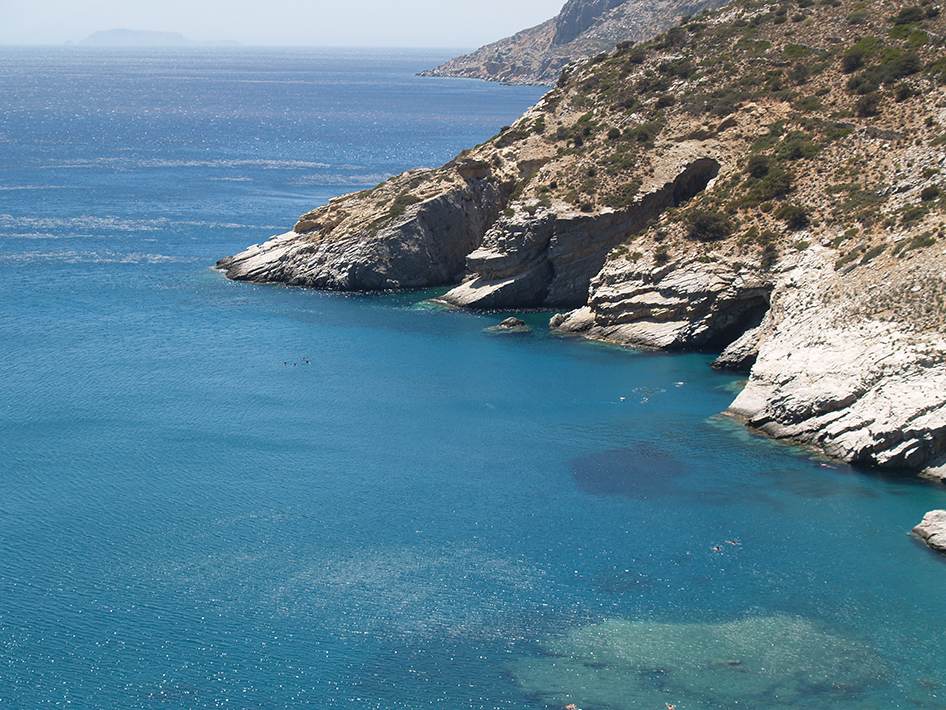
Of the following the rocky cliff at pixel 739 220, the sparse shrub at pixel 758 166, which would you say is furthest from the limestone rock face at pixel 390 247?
the sparse shrub at pixel 758 166

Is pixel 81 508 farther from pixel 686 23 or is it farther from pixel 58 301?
pixel 686 23

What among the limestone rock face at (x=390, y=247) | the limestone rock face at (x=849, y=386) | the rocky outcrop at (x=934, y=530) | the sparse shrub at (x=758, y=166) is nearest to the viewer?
the rocky outcrop at (x=934, y=530)

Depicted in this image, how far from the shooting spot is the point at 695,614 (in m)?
41.6

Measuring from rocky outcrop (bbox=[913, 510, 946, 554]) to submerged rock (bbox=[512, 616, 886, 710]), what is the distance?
8.38m

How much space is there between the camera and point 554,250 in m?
82.9

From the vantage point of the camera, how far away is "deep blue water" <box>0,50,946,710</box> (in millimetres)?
37906

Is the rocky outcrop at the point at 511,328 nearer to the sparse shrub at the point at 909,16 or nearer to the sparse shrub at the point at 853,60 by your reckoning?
the sparse shrub at the point at 853,60

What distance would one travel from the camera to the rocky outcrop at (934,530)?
1813 inches

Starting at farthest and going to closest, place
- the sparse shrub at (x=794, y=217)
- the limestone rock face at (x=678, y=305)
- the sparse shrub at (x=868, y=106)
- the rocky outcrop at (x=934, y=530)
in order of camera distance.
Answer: the sparse shrub at (x=868, y=106)
the sparse shrub at (x=794, y=217)
the limestone rock face at (x=678, y=305)
the rocky outcrop at (x=934, y=530)

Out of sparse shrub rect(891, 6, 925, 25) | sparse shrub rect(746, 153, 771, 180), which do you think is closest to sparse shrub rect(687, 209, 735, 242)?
sparse shrub rect(746, 153, 771, 180)

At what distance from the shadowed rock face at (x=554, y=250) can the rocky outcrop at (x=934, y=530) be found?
3882 cm

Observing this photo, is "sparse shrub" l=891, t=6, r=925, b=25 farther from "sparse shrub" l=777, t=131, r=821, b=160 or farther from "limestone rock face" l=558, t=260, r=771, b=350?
"limestone rock face" l=558, t=260, r=771, b=350

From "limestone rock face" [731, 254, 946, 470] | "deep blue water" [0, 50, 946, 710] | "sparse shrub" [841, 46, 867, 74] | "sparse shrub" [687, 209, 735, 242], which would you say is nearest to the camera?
Answer: "deep blue water" [0, 50, 946, 710]

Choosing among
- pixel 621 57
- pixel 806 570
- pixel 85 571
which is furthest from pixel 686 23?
pixel 85 571
